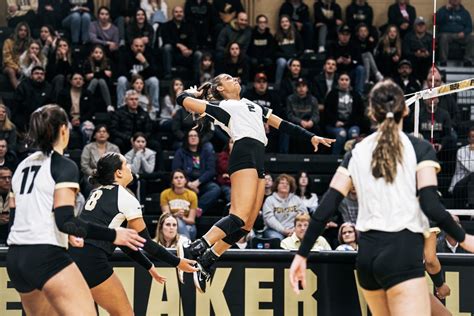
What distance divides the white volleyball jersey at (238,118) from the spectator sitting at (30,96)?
7376mm

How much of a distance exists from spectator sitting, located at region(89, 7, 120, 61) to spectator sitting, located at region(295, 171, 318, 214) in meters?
4.54

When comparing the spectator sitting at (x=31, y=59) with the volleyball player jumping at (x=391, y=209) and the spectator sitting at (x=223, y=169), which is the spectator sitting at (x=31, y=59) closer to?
the spectator sitting at (x=223, y=169)

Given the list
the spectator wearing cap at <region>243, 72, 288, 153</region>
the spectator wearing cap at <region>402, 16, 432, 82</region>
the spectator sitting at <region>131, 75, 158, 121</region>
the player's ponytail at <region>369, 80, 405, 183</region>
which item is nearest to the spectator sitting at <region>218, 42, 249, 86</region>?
the spectator wearing cap at <region>243, 72, 288, 153</region>

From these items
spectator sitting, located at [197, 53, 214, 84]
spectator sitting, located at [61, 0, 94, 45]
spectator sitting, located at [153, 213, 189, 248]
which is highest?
spectator sitting, located at [61, 0, 94, 45]

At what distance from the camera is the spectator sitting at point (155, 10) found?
59.9 ft

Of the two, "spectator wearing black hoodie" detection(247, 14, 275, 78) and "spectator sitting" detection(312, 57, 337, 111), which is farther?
"spectator wearing black hoodie" detection(247, 14, 275, 78)

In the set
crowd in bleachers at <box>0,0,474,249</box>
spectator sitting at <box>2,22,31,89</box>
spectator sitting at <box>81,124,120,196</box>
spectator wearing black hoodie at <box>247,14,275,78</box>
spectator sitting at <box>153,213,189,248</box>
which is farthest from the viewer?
spectator wearing black hoodie at <box>247,14,275,78</box>

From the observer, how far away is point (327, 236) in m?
14.1

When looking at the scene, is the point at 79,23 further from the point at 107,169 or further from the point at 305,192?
the point at 107,169

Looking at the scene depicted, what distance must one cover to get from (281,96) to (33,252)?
10262 mm

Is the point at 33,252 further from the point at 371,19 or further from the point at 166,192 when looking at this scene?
the point at 371,19

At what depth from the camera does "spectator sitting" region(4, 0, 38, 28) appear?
1780cm

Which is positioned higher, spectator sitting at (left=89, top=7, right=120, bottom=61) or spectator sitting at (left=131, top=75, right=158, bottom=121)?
spectator sitting at (left=89, top=7, right=120, bottom=61)

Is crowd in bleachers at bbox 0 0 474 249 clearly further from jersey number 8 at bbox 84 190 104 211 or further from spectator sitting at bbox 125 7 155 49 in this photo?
jersey number 8 at bbox 84 190 104 211
